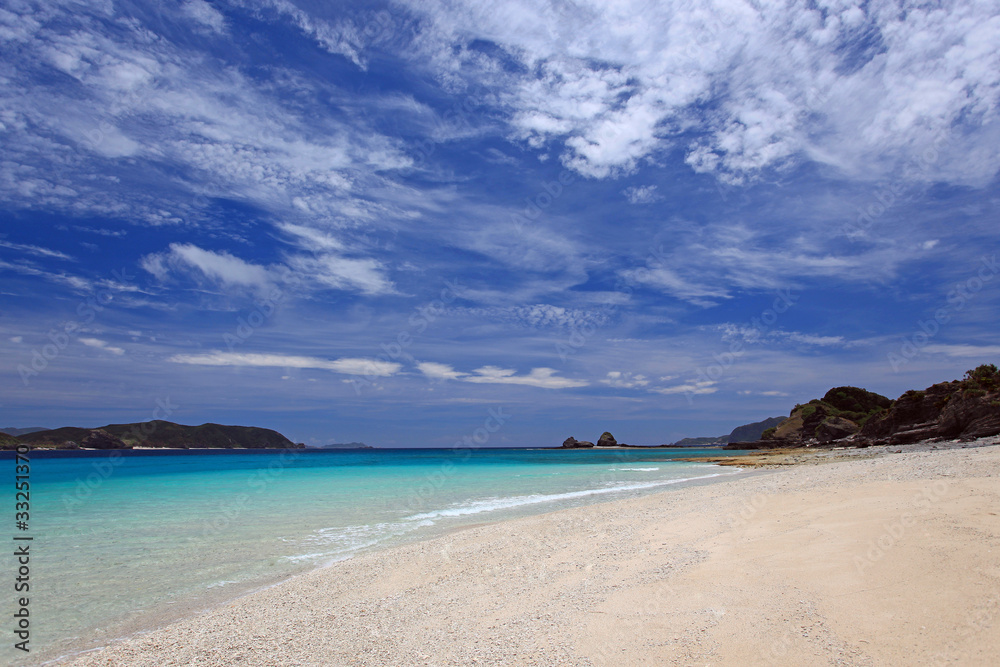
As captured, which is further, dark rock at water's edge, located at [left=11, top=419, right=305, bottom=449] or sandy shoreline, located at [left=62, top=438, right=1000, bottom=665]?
dark rock at water's edge, located at [left=11, top=419, right=305, bottom=449]

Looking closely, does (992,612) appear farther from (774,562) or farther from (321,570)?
(321,570)

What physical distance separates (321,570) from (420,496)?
13641 millimetres

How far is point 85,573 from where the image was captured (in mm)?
9539

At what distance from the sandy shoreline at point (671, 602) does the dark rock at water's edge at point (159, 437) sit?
161959 millimetres

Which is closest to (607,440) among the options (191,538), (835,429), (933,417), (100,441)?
(835,429)

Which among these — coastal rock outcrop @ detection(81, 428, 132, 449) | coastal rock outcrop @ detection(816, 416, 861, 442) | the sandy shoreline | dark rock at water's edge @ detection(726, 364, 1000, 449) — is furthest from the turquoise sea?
coastal rock outcrop @ detection(81, 428, 132, 449)

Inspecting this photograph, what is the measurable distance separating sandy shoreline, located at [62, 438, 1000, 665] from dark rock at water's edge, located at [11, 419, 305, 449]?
531ft

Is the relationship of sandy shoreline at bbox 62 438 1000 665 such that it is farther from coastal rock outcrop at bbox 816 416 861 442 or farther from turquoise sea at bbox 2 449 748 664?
coastal rock outcrop at bbox 816 416 861 442

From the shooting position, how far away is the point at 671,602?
19.6 feet

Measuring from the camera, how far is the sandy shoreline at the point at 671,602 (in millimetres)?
4758

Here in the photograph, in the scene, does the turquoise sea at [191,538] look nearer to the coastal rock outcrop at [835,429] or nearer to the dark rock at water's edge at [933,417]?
the dark rock at water's edge at [933,417]

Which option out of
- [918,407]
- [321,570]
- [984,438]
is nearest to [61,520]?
[321,570]

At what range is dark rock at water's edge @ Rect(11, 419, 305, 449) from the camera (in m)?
132

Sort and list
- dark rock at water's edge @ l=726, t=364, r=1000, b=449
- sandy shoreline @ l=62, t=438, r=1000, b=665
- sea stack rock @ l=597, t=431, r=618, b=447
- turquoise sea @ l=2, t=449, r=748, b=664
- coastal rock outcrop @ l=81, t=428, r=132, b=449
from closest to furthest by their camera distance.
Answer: sandy shoreline @ l=62, t=438, r=1000, b=665 < turquoise sea @ l=2, t=449, r=748, b=664 < dark rock at water's edge @ l=726, t=364, r=1000, b=449 < coastal rock outcrop @ l=81, t=428, r=132, b=449 < sea stack rock @ l=597, t=431, r=618, b=447
